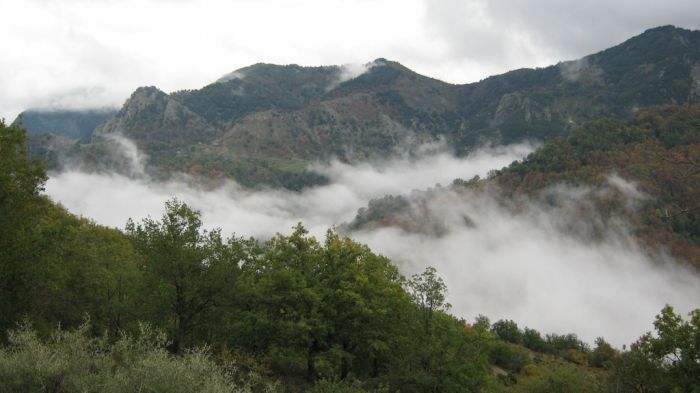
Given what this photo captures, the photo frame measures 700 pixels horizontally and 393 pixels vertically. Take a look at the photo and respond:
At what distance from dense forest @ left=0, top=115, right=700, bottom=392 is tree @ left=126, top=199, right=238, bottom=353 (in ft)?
0.29

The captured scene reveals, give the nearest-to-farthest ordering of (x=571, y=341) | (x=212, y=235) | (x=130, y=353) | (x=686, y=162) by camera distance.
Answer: (x=686, y=162)
(x=130, y=353)
(x=212, y=235)
(x=571, y=341)

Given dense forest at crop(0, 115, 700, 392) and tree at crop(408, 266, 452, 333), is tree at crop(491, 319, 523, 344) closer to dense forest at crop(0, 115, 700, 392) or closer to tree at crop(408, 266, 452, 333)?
tree at crop(408, 266, 452, 333)

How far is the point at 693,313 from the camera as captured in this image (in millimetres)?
32469

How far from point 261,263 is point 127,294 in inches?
406

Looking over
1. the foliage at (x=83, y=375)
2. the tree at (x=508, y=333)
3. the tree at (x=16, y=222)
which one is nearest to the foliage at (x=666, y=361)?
the foliage at (x=83, y=375)

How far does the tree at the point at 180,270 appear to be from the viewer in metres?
34.0

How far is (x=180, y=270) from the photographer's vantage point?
34.4 m

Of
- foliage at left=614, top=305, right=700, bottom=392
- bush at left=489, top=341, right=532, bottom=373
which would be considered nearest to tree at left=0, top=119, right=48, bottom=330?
foliage at left=614, top=305, right=700, bottom=392

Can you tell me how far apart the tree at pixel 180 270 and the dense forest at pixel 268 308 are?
0.29ft

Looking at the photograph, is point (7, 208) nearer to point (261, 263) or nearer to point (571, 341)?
point (261, 263)

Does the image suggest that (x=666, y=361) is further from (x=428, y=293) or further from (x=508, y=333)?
(x=508, y=333)

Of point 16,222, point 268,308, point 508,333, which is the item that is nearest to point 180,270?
point 268,308

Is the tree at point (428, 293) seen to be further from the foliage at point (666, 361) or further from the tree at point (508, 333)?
the tree at point (508, 333)

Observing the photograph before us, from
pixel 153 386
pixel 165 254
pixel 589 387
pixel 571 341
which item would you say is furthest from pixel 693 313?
pixel 571 341
